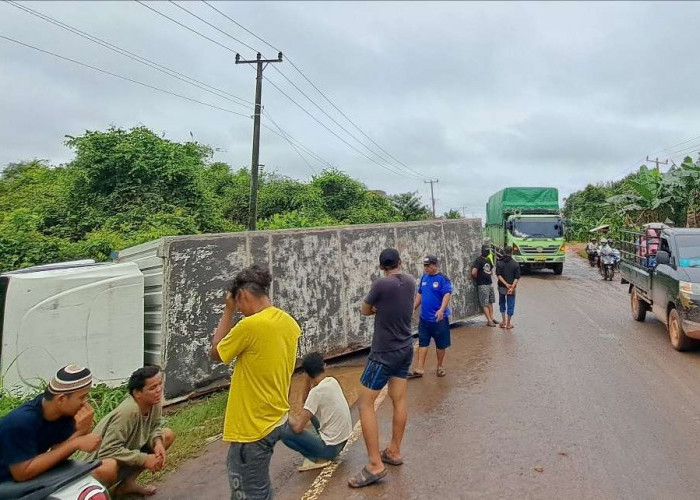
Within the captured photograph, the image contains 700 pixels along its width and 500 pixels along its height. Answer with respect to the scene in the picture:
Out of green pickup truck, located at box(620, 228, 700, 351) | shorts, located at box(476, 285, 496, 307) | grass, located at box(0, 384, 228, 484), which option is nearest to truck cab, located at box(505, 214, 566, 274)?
green pickup truck, located at box(620, 228, 700, 351)

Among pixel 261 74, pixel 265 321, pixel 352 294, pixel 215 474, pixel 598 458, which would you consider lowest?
pixel 215 474

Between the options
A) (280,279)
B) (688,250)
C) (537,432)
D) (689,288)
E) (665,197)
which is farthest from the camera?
(665,197)

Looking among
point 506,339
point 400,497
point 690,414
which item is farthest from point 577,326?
point 400,497

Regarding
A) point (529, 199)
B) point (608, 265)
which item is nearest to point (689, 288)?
point (608, 265)

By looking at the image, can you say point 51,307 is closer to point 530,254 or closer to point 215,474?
point 215,474

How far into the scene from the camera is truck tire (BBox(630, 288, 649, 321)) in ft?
31.8

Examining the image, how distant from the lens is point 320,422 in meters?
4.13

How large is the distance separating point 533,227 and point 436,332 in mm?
14278

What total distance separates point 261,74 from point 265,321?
1639cm

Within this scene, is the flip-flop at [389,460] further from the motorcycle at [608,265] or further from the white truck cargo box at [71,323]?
the motorcycle at [608,265]

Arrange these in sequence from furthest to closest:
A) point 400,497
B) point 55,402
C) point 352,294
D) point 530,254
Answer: point 530,254 → point 352,294 → point 400,497 → point 55,402

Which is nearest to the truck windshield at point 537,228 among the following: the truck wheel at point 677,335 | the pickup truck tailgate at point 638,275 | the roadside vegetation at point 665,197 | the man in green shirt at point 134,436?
the roadside vegetation at point 665,197

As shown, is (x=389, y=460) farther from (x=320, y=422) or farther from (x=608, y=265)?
(x=608, y=265)

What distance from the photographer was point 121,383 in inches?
221
